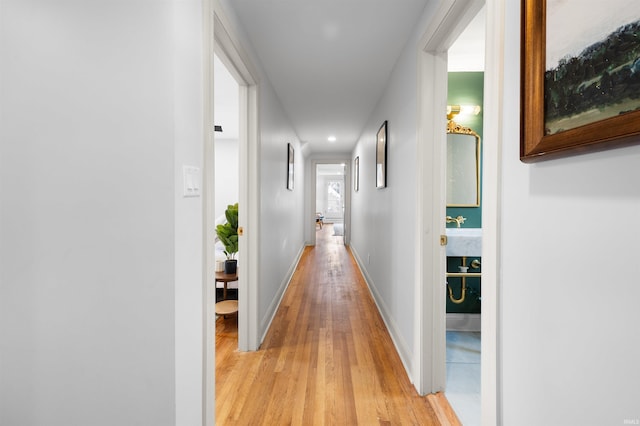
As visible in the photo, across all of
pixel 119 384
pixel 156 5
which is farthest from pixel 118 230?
pixel 156 5

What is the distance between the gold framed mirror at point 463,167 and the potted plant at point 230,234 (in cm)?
209

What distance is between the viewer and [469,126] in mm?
2877

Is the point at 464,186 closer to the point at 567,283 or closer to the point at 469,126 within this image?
the point at 469,126

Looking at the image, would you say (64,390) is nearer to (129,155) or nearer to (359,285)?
(129,155)

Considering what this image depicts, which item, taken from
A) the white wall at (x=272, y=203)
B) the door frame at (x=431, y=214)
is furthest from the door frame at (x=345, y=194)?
the door frame at (x=431, y=214)

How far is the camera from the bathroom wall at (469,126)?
282 cm

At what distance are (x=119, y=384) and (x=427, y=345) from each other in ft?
5.23

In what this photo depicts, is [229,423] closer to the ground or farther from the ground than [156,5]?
closer to the ground

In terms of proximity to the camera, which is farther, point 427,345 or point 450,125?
point 450,125

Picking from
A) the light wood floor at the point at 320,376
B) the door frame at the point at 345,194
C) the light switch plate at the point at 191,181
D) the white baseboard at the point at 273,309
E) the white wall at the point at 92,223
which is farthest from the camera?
the door frame at the point at 345,194

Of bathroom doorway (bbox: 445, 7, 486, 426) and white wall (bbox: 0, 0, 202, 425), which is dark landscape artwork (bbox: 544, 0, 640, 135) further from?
bathroom doorway (bbox: 445, 7, 486, 426)

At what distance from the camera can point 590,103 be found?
0.67 metres

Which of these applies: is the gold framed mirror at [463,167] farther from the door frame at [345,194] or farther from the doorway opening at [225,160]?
the door frame at [345,194]

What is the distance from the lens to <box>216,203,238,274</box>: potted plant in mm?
2930
